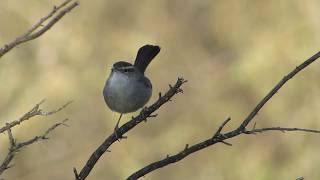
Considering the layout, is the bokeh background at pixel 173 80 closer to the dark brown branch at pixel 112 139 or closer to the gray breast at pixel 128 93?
the gray breast at pixel 128 93

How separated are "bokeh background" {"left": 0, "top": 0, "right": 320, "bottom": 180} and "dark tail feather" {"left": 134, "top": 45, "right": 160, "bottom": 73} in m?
5.08

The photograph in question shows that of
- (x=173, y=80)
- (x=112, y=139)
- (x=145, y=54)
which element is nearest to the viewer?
(x=112, y=139)

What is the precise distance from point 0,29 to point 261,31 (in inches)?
180

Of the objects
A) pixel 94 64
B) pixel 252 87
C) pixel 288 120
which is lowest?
pixel 288 120

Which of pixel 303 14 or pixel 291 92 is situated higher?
pixel 303 14

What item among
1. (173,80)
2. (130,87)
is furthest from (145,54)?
(173,80)

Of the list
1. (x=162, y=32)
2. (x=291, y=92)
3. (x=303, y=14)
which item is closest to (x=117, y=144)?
(x=162, y=32)

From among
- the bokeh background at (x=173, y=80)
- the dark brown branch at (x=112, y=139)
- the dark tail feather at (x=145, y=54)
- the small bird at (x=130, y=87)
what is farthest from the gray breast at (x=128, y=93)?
the bokeh background at (x=173, y=80)

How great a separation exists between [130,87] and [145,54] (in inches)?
14.0

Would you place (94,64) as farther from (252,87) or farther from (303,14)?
(303,14)

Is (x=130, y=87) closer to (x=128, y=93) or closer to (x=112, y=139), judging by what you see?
(x=128, y=93)

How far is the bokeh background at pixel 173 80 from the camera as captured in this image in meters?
11.6

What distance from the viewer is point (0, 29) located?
40.2 feet

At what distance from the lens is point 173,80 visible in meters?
12.6
